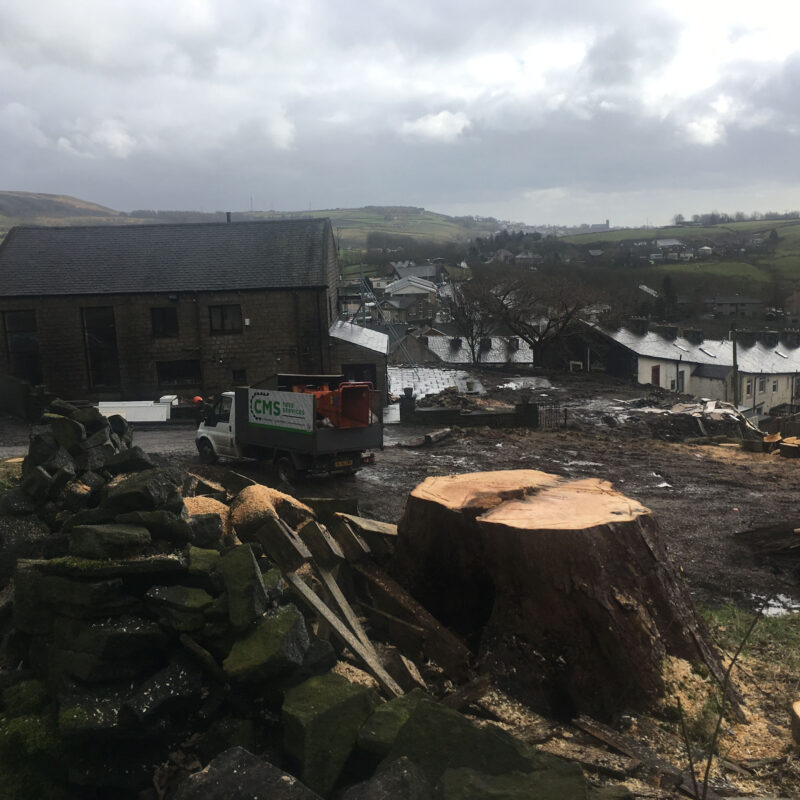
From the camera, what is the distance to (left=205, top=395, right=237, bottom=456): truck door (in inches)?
720

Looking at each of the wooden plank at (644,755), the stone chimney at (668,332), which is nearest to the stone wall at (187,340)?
the wooden plank at (644,755)

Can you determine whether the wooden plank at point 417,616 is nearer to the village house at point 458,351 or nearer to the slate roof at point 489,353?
the village house at point 458,351

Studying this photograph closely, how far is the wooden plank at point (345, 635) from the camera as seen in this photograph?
5258mm

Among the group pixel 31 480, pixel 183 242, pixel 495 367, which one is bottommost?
pixel 495 367

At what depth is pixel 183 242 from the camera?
3509 cm

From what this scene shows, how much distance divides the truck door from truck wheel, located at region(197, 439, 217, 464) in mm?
236

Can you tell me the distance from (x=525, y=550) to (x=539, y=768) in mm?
2391

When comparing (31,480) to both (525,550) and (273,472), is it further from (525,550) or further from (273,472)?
(273,472)

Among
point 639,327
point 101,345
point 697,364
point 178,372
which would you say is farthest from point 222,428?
point 639,327

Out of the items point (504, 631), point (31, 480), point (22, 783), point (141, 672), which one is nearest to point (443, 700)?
point (504, 631)

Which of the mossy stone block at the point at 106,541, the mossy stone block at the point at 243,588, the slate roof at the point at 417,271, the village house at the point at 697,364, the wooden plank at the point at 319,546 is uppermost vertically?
the slate roof at the point at 417,271

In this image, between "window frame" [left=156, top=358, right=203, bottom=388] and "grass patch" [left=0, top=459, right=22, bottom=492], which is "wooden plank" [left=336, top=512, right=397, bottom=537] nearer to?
"grass patch" [left=0, top=459, right=22, bottom=492]

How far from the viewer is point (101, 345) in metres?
32.6

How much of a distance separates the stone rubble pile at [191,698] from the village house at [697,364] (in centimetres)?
4608
